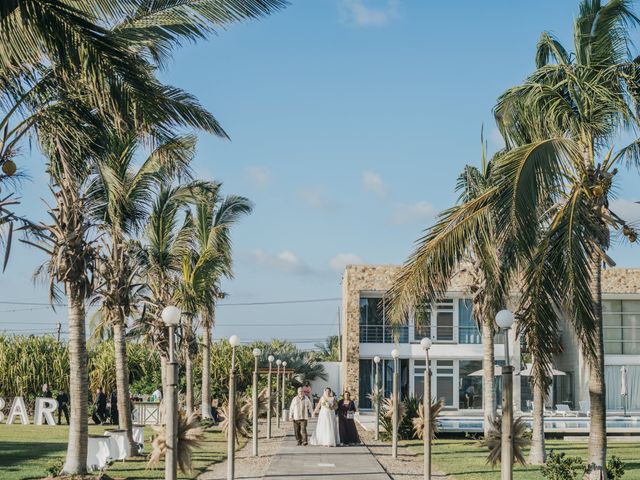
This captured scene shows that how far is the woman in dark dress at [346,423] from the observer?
27.5 metres

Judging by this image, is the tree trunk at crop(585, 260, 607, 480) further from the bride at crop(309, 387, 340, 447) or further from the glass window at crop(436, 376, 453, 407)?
the glass window at crop(436, 376, 453, 407)

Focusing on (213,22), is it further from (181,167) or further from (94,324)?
(94,324)

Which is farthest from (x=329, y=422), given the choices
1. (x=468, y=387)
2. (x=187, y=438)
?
(x=468, y=387)

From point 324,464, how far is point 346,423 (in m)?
6.88

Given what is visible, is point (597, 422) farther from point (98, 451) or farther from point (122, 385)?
point (122, 385)

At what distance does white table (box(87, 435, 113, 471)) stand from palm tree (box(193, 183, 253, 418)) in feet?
48.4

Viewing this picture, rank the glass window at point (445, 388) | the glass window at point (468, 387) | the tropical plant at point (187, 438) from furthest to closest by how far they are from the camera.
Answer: the glass window at point (468, 387) < the glass window at point (445, 388) < the tropical plant at point (187, 438)

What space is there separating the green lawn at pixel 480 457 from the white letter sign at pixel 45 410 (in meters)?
13.9

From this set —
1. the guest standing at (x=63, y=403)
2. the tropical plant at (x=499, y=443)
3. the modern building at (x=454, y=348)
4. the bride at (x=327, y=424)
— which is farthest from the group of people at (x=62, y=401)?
the tropical plant at (x=499, y=443)

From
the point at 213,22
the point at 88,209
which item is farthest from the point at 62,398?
the point at 213,22

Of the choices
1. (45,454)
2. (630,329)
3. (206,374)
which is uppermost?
(630,329)

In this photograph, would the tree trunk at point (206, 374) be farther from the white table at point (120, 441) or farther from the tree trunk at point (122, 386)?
the white table at point (120, 441)

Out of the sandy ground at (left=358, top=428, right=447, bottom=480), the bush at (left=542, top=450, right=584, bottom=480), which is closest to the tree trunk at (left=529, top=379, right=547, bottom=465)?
the sandy ground at (left=358, top=428, right=447, bottom=480)

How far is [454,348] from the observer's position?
49.0 m
